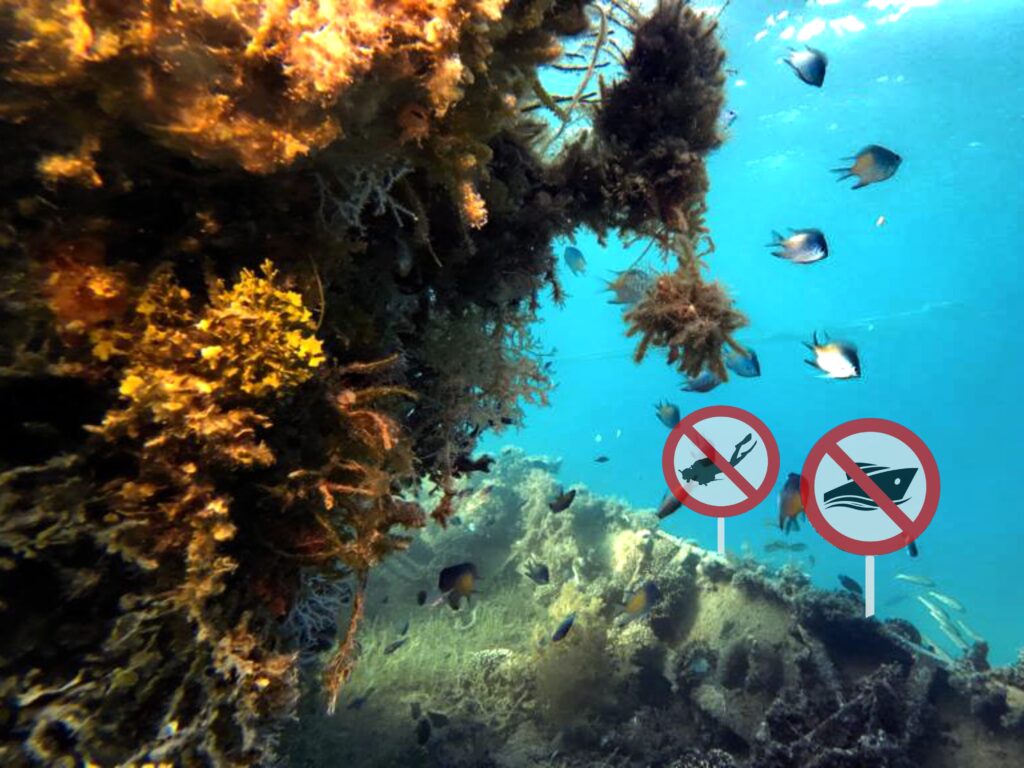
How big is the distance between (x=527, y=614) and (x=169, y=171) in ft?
32.8

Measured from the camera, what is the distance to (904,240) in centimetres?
6100

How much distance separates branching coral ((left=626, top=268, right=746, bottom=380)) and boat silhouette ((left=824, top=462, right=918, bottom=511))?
1.41m

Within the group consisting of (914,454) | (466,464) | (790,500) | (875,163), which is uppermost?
(875,163)

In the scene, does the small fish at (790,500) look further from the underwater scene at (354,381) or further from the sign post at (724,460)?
the sign post at (724,460)

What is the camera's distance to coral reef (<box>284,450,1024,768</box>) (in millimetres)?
5977

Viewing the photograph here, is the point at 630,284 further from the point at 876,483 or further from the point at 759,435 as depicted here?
the point at 876,483

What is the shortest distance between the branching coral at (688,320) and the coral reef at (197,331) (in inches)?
49.9

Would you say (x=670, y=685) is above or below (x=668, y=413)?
below

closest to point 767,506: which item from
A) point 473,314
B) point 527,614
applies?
point 527,614

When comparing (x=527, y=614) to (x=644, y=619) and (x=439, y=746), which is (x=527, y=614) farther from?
(x=439, y=746)

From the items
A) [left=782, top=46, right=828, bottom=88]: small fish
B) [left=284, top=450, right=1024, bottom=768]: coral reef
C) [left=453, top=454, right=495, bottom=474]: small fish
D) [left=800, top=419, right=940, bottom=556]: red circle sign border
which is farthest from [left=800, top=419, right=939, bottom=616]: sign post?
[left=782, top=46, right=828, bottom=88]: small fish

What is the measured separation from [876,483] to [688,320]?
1.93 m

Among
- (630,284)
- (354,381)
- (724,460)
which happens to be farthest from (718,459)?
(354,381)

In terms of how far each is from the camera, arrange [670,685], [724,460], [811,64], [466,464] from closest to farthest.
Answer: [466,464]
[724,460]
[811,64]
[670,685]
